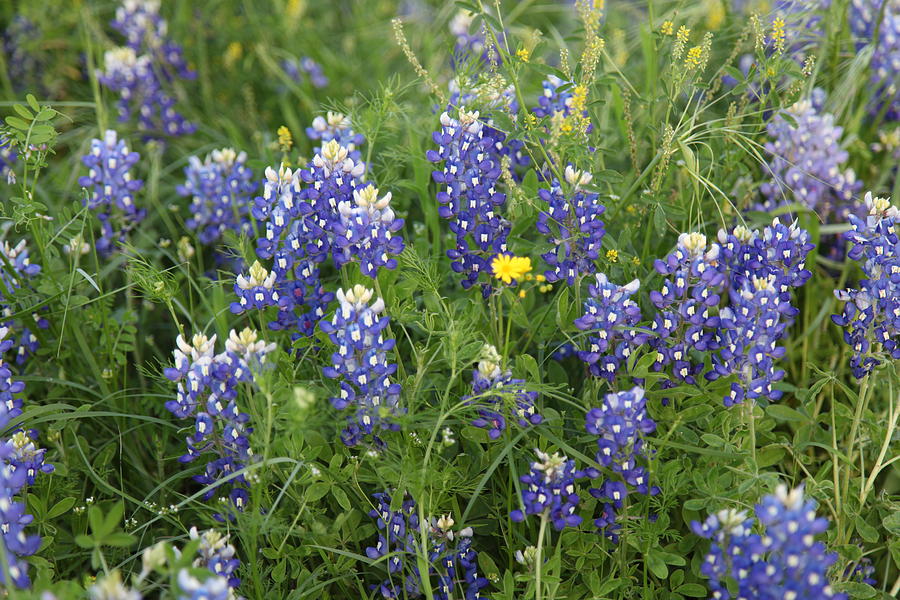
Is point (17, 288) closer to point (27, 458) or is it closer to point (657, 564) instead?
point (27, 458)

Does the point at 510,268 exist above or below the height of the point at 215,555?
above

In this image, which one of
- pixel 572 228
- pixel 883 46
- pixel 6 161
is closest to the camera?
pixel 572 228

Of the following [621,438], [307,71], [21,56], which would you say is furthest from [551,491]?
[21,56]

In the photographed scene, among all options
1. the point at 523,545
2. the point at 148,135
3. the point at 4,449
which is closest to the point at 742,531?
the point at 523,545

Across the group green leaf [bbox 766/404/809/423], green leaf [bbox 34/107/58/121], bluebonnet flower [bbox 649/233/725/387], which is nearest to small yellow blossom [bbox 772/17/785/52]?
bluebonnet flower [bbox 649/233/725/387]

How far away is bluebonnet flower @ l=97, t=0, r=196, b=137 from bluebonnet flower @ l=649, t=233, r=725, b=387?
2.60 metres

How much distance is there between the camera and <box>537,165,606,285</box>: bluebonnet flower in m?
2.38

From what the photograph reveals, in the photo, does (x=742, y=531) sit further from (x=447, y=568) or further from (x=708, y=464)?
(x=447, y=568)

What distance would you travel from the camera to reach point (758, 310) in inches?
87.5

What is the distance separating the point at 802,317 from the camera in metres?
3.14

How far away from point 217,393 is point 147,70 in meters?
2.45

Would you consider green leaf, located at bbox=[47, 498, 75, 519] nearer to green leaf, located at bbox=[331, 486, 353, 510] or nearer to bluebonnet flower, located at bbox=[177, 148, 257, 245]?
green leaf, located at bbox=[331, 486, 353, 510]

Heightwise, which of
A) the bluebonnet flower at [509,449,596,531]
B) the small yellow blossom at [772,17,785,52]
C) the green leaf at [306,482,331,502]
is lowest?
the green leaf at [306,482,331,502]

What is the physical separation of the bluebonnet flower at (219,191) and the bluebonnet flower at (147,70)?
930 mm
